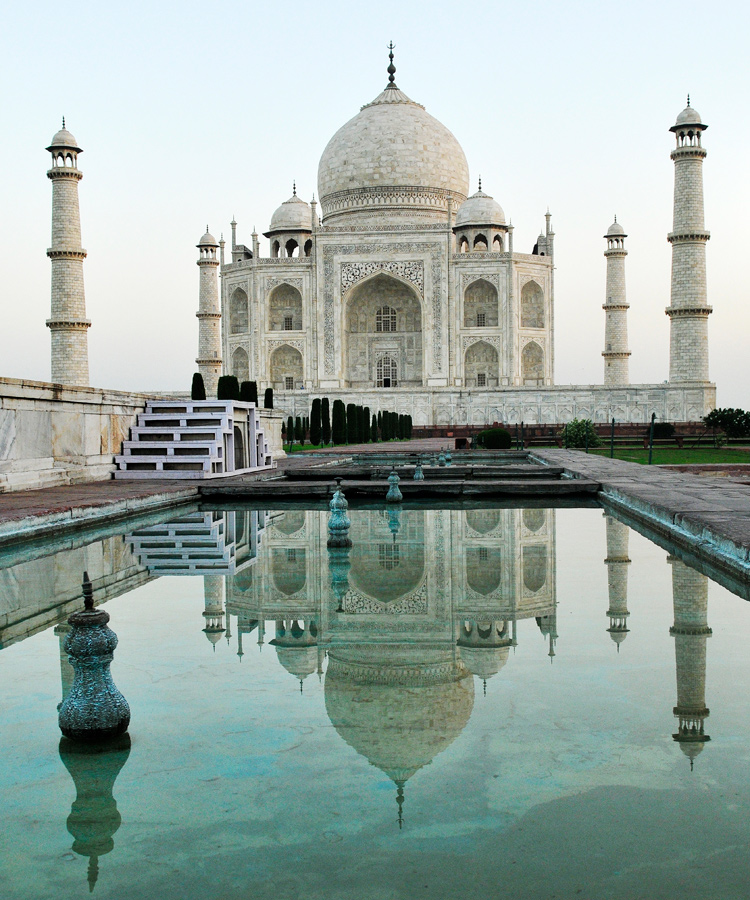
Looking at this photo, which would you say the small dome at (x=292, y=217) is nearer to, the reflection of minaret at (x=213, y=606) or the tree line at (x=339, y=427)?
the tree line at (x=339, y=427)

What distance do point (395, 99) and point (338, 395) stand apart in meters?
11.6

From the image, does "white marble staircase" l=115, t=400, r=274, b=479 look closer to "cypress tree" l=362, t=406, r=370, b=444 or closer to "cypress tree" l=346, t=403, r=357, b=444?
"cypress tree" l=346, t=403, r=357, b=444

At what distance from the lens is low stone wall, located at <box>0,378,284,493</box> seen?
5.92m

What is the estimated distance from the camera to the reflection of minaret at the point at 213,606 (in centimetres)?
251

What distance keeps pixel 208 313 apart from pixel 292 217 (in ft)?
14.2

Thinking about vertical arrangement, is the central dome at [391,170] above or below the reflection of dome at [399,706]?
above

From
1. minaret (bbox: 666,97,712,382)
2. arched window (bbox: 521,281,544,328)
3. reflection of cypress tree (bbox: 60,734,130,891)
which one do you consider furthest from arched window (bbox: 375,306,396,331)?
reflection of cypress tree (bbox: 60,734,130,891)

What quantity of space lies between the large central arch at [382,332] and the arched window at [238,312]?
314 cm

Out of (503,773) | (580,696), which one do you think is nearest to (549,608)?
(580,696)

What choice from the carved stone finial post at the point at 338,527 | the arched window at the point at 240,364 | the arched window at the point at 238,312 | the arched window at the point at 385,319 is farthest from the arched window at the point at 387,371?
the carved stone finial post at the point at 338,527

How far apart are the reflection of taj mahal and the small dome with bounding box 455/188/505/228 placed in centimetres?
4

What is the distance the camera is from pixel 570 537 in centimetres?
430

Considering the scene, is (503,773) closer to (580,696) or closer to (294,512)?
(580,696)

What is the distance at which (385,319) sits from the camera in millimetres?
27906
